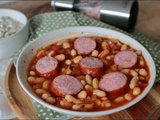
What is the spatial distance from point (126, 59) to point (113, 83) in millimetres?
136

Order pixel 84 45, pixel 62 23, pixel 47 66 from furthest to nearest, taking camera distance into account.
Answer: pixel 62 23, pixel 84 45, pixel 47 66

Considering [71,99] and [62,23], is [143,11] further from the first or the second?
[71,99]

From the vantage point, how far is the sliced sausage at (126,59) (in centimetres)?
97

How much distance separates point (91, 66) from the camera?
94cm

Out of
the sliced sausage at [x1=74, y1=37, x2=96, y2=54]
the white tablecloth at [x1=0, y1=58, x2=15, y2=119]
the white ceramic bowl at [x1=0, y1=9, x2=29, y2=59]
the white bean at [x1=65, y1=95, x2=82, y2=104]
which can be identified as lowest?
the white tablecloth at [x1=0, y1=58, x2=15, y2=119]

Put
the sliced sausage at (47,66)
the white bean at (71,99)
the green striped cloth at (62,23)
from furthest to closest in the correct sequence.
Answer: the green striped cloth at (62,23), the sliced sausage at (47,66), the white bean at (71,99)

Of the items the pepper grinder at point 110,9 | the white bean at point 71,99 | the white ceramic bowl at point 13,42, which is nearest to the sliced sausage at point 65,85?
the white bean at point 71,99

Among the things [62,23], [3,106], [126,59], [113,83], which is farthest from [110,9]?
[3,106]

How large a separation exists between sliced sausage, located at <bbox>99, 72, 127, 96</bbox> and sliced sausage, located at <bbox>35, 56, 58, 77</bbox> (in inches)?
6.4

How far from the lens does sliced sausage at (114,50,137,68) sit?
97 cm

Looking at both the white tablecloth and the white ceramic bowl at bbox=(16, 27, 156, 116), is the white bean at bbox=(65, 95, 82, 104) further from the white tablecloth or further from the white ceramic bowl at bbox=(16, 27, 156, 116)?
the white tablecloth

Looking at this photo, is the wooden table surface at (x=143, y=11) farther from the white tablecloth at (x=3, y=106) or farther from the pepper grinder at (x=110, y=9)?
the white tablecloth at (x=3, y=106)

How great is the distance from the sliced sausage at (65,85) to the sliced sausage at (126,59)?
0.17 metres

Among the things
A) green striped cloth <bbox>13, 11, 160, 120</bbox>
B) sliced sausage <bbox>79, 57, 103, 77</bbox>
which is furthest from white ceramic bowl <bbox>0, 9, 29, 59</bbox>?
sliced sausage <bbox>79, 57, 103, 77</bbox>
